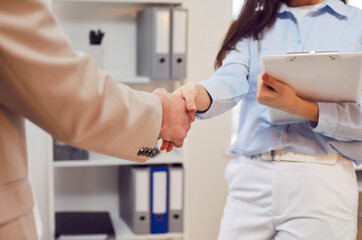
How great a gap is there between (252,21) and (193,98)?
41cm

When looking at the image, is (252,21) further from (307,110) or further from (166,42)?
(166,42)

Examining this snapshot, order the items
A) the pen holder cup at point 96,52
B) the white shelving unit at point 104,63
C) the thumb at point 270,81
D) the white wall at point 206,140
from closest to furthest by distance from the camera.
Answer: the thumb at point 270,81, the pen holder cup at point 96,52, the white shelving unit at point 104,63, the white wall at point 206,140

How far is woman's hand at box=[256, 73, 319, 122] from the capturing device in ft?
4.88

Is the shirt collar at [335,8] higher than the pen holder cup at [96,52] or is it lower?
higher

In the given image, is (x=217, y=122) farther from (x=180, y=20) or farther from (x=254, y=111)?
(x=254, y=111)

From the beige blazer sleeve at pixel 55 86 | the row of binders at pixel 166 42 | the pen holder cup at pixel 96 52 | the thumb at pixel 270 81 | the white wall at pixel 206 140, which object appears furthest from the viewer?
the white wall at pixel 206 140

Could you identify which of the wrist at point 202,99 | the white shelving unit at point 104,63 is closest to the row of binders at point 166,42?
the white shelving unit at point 104,63

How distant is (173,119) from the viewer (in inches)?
54.9

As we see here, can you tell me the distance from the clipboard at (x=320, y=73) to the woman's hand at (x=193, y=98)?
210 mm

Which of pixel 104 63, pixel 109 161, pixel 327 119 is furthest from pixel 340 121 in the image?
pixel 104 63

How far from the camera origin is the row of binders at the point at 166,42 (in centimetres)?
258

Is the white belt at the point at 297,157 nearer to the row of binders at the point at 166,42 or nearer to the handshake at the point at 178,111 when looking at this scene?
the handshake at the point at 178,111

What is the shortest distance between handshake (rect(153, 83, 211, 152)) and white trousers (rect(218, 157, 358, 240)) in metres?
0.29

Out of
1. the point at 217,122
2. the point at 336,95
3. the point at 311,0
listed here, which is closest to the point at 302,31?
the point at 311,0
